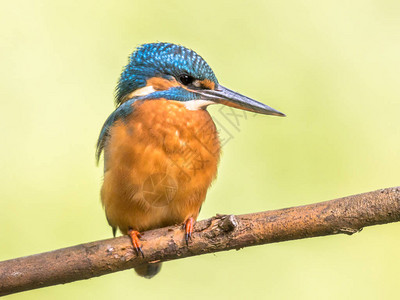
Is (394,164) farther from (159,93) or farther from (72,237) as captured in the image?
(72,237)

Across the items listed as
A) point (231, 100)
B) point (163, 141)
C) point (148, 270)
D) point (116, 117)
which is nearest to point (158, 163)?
point (163, 141)

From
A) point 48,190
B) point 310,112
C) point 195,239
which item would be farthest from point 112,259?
point 310,112

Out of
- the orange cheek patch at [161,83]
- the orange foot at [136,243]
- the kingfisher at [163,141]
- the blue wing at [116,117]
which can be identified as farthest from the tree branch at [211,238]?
the orange cheek patch at [161,83]

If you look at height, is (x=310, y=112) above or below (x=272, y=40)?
below

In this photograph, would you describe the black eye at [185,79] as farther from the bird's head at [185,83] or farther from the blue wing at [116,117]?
the blue wing at [116,117]

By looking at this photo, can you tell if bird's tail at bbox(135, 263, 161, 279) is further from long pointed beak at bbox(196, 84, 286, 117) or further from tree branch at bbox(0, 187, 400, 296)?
long pointed beak at bbox(196, 84, 286, 117)

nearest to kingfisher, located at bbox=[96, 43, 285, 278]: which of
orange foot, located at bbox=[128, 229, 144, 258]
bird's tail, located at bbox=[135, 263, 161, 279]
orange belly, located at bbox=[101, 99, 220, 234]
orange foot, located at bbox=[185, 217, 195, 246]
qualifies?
orange belly, located at bbox=[101, 99, 220, 234]

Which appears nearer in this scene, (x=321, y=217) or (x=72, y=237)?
(x=321, y=217)
